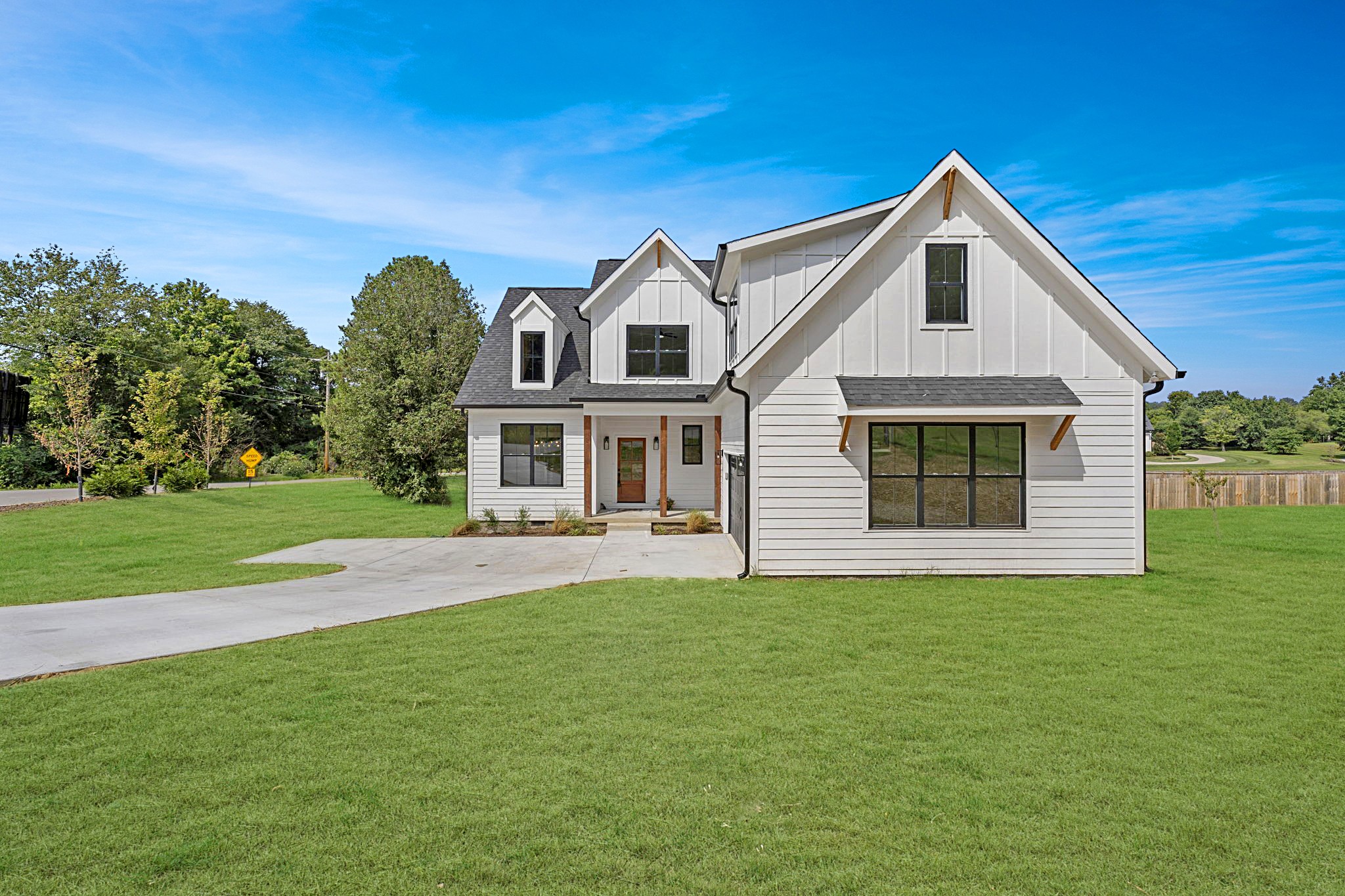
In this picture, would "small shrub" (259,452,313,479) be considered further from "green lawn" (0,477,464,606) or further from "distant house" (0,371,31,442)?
"green lawn" (0,477,464,606)

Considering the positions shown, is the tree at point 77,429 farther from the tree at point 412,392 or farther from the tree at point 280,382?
the tree at point 280,382

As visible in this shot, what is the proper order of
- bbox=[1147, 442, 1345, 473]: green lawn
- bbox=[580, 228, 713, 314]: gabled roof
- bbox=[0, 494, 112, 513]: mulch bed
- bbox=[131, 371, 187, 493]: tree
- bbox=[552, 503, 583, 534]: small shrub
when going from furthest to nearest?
bbox=[1147, 442, 1345, 473]: green lawn → bbox=[131, 371, 187, 493]: tree → bbox=[0, 494, 112, 513]: mulch bed → bbox=[580, 228, 713, 314]: gabled roof → bbox=[552, 503, 583, 534]: small shrub

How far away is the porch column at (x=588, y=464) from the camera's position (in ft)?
60.1

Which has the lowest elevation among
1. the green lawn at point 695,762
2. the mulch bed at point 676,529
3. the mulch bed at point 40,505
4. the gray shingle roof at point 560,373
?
the green lawn at point 695,762

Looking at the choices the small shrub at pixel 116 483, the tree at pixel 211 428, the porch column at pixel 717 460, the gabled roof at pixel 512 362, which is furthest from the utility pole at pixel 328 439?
the porch column at pixel 717 460

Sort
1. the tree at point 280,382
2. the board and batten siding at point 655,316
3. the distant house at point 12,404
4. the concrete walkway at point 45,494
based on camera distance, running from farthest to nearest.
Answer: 1. the tree at point 280,382
2. the distant house at point 12,404
3. the concrete walkway at point 45,494
4. the board and batten siding at point 655,316

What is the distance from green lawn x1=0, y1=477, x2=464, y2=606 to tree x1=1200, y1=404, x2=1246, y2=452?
5312cm

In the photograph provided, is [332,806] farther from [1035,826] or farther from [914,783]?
[1035,826]

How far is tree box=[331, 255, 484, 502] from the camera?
963 inches

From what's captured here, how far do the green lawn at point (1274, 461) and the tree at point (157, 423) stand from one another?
4465cm

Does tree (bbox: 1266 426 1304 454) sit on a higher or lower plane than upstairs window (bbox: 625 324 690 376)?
lower

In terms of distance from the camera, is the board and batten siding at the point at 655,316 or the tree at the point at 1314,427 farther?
the tree at the point at 1314,427

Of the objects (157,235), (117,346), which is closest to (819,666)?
(157,235)

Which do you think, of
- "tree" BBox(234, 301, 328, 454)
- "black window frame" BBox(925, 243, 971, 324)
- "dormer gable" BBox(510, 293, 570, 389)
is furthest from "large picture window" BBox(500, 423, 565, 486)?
"tree" BBox(234, 301, 328, 454)
